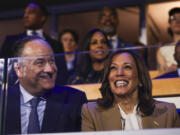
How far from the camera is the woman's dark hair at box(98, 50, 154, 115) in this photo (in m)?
1.88

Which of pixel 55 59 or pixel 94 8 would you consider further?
pixel 94 8

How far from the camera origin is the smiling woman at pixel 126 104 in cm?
185

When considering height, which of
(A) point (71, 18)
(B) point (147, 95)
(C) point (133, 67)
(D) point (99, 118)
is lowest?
(D) point (99, 118)

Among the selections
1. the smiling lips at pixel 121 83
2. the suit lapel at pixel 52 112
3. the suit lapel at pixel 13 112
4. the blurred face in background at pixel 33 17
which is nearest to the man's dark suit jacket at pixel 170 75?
the smiling lips at pixel 121 83

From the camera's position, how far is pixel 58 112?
1.97m

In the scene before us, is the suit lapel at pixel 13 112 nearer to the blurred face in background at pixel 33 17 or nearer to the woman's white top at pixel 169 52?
the woman's white top at pixel 169 52

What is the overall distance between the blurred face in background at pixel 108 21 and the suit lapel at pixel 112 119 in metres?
2.08

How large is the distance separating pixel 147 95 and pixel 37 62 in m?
0.63

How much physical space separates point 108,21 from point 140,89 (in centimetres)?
215

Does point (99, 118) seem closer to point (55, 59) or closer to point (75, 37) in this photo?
point (55, 59)

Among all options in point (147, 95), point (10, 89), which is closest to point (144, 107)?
point (147, 95)

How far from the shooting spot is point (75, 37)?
4332 mm

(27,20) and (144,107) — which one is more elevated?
(27,20)

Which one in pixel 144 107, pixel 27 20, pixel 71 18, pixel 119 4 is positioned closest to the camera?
pixel 144 107
